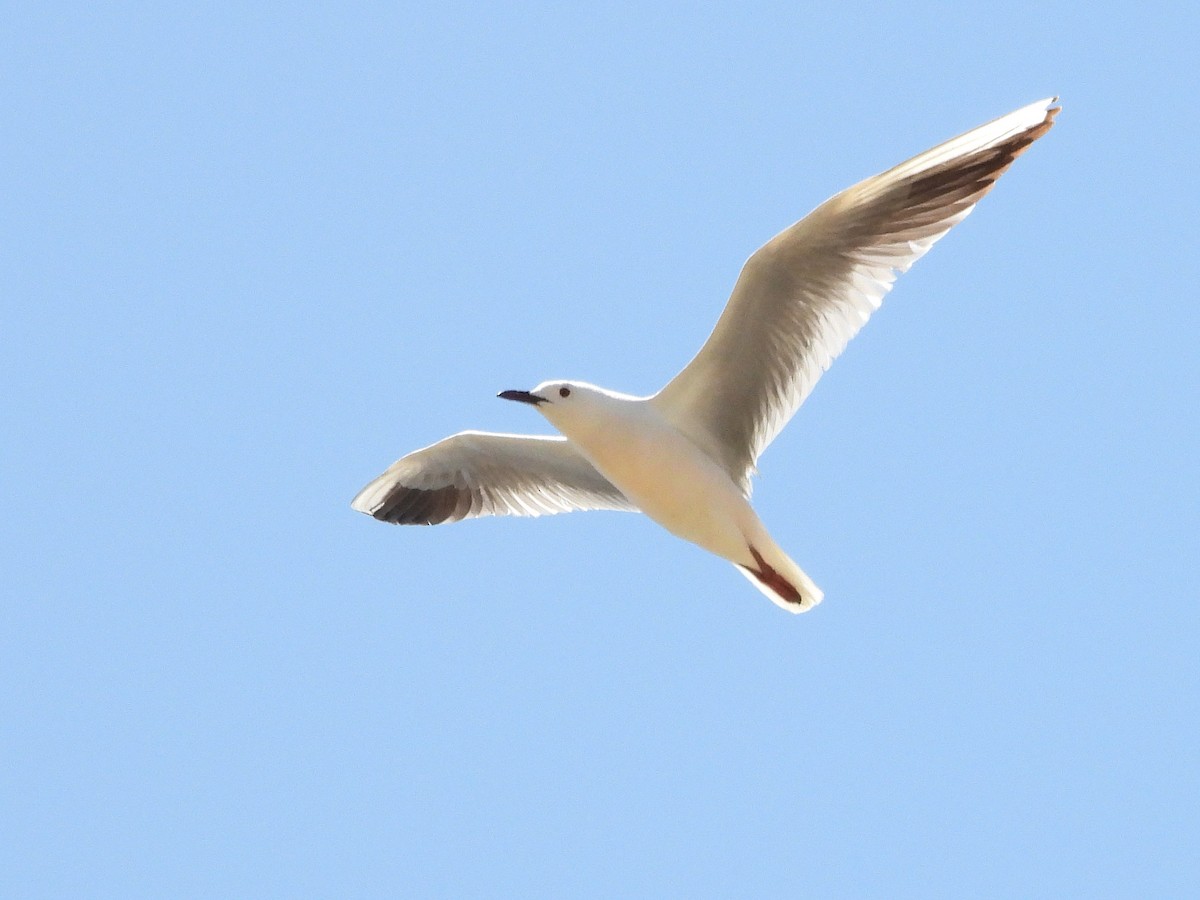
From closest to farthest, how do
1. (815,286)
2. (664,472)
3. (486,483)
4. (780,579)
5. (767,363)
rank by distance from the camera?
(815,286)
(664,472)
(767,363)
(780,579)
(486,483)

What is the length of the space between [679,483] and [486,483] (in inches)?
80.9

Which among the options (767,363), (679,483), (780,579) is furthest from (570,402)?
(780,579)

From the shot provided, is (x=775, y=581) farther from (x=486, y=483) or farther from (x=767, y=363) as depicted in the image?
(x=486, y=483)

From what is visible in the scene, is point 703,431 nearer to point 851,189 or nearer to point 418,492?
point 851,189

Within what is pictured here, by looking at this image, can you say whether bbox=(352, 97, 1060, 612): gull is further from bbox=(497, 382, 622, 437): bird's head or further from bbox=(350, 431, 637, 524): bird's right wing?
bbox=(350, 431, 637, 524): bird's right wing

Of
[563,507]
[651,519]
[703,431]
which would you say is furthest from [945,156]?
[563,507]

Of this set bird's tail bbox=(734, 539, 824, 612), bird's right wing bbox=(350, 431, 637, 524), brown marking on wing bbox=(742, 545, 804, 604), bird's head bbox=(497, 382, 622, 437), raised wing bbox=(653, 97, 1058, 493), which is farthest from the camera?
bird's right wing bbox=(350, 431, 637, 524)

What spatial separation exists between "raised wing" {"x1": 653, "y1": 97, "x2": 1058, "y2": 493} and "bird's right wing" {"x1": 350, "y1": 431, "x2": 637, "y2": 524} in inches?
47.0

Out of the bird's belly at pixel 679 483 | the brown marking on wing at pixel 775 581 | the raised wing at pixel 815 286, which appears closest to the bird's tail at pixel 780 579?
the brown marking on wing at pixel 775 581

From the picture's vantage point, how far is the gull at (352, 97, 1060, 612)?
28.8ft

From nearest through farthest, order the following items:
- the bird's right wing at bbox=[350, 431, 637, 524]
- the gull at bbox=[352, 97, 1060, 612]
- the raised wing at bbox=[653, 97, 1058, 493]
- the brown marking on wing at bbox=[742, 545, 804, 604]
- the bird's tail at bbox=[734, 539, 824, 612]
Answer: the raised wing at bbox=[653, 97, 1058, 493], the gull at bbox=[352, 97, 1060, 612], the bird's tail at bbox=[734, 539, 824, 612], the brown marking on wing at bbox=[742, 545, 804, 604], the bird's right wing at bbox=[350, 431, 637, 524]

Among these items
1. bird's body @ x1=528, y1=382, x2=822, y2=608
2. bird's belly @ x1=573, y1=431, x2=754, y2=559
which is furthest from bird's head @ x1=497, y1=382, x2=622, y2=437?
bird's belly @ x1=573, y1=431, x2=754, y2=559

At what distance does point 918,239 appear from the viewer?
8.92 meters

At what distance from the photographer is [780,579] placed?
9.83 m
